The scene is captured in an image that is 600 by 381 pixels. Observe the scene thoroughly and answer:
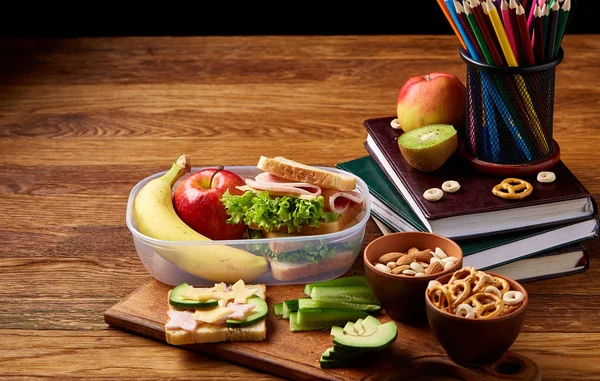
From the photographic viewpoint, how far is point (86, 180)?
6.26 ft

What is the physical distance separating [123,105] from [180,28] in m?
1.20

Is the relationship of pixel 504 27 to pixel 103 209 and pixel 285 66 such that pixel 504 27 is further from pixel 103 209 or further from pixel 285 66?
pixel 285 66

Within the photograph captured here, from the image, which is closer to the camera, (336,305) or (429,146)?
(336,305)

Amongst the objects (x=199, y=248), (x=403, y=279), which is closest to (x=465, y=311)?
(x=403, y=279)

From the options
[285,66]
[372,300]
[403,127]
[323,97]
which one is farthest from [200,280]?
[285,66]

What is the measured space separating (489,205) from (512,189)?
53mm

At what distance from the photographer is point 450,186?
1.54 metres

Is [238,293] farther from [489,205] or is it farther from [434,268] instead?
[489,205]

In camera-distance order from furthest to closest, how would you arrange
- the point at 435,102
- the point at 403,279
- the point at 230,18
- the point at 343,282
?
the point at 230,18 → the point at 435,102 → the point at 343,282 → the point at 403,279

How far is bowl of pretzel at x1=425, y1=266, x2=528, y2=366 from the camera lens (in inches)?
47.4

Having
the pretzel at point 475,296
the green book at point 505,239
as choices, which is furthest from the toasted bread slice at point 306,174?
the pretzel at point 475,296

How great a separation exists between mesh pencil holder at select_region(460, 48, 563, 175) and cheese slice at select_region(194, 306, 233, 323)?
0.52 m

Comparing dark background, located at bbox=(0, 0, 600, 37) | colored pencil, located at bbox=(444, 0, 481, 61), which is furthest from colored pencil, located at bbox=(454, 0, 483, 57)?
dark background, located at bbox=(0, 0, 600, 37)

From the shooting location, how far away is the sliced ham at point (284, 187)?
1.52 metres
